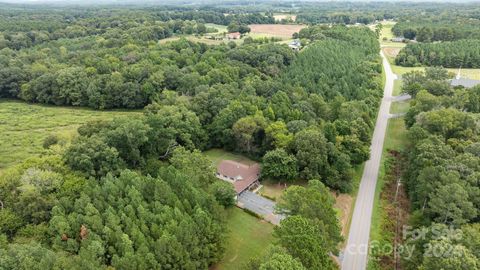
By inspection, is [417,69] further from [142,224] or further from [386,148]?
[142,224]

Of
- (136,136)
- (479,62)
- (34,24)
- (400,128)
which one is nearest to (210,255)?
(136,136)

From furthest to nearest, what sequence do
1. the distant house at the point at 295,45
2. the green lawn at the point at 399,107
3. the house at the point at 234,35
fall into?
the house at the point at 234,35, the distant house at the point at 295,45, the green lawn at the point at 399,107

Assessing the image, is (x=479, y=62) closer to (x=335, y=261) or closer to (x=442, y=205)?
(x=442, y=205)

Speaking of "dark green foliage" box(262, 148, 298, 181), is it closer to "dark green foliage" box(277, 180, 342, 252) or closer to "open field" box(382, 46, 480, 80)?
"dark green foliage" box(277, 180, 342, 252)

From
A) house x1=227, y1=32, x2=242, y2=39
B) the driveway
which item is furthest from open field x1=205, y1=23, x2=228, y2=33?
the driveway

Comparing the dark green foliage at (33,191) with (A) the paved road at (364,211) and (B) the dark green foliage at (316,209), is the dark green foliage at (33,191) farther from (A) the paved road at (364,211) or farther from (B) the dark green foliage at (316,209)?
(A) the paved road at (364,211)

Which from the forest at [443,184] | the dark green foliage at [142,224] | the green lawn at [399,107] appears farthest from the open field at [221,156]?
the green lawn at [399,107]

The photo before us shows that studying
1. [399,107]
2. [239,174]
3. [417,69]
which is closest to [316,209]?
[239,174]
